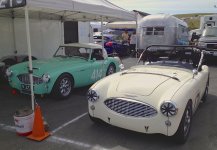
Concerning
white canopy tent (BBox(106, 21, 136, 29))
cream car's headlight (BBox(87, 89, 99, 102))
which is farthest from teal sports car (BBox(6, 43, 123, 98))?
white canopy tent (BBox(106, 21, 136, 29))

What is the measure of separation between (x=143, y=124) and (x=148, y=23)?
12979 millimetres

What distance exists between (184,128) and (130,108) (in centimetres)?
94

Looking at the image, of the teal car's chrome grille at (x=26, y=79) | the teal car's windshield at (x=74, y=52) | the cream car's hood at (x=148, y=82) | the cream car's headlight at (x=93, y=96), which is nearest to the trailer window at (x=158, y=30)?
the teal car's windshield at (x=74, y=52)

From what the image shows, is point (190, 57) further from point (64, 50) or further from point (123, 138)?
point (64, 50)

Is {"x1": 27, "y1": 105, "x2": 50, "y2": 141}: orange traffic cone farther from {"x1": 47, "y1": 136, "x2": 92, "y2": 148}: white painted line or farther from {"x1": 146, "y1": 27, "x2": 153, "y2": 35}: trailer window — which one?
{"x1": 146, "y1": 27, "x2": 153, "y2": 35}: trailer window

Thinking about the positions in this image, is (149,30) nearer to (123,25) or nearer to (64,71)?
(64,71)

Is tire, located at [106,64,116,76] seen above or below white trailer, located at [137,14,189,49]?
below

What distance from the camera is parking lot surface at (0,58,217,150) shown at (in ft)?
13.4

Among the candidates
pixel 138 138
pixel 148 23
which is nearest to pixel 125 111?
pixel 138 138

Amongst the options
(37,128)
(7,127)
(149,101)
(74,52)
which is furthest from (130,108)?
(74,52)

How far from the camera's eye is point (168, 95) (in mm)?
3959

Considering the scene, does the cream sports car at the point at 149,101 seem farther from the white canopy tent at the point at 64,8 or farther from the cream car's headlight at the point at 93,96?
the white canopy tent at the point at 64,8

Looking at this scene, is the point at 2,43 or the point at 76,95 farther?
the point at 2,43

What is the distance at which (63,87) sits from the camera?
6.70 metres
